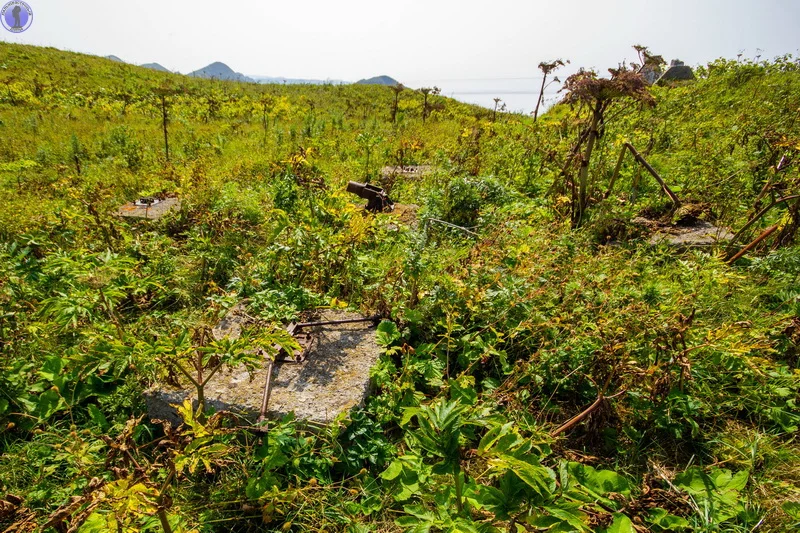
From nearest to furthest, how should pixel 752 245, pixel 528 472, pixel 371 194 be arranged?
pixel 528 472 → pixel 752 245 → pixel 371 194

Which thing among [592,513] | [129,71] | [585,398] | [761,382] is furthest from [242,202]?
[129,71]

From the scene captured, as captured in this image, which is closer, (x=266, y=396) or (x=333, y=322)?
(x=266, y=396)

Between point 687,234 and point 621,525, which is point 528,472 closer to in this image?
point 621,525

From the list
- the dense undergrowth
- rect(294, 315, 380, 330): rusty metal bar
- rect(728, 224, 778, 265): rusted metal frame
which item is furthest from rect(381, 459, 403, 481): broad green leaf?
rect(728, 224, 778, 265): rusted metal frame

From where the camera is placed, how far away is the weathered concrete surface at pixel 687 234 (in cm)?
364

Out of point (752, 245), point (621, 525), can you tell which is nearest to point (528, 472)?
point (621, 525)

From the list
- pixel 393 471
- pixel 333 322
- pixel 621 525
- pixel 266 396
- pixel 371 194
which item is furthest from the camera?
pixel 371 194

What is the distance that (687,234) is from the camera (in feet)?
12.9

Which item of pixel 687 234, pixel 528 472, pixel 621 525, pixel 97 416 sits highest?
pixel 687 234

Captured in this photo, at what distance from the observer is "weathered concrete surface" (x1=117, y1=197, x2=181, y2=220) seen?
432cm

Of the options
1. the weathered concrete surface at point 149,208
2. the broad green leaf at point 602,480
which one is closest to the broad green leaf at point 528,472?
the broad green leaf at point 602,480

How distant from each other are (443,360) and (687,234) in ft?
10.5

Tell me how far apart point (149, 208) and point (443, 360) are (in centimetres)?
409

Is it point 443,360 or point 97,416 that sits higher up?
point 443,360
